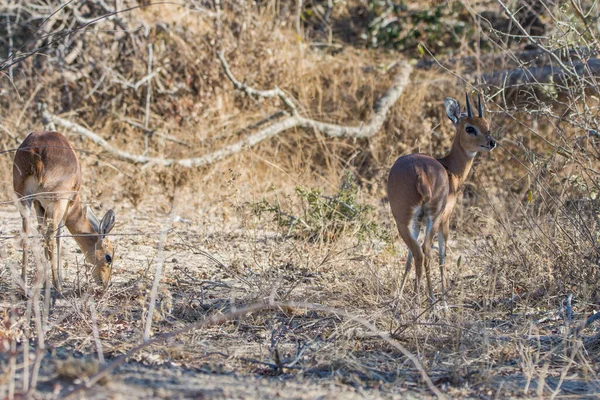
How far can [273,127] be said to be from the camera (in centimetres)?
958

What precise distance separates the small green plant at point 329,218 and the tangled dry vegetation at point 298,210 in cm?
3

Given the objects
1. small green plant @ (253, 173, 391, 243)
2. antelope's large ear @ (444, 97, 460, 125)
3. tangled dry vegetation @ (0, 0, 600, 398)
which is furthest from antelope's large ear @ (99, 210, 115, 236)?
antelope's large ear @ (444, 97, 460, 125)

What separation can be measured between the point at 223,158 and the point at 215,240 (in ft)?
7.36

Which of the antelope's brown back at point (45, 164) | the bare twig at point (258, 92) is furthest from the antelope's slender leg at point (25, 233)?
the bare twig at point (258, 92)

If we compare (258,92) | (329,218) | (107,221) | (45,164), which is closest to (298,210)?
(329,218)

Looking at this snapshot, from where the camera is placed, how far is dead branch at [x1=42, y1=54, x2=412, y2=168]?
8.90 metres

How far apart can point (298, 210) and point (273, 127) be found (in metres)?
2.02

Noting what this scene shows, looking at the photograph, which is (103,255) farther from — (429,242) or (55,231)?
(429,242)

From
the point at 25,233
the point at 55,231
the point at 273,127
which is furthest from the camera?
the point at 273,127

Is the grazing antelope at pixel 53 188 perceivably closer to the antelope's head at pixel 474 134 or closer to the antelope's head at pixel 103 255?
the antelope's head at pixel 103 255

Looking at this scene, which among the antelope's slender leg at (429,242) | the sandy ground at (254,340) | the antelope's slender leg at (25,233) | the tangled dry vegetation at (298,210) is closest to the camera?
the sandy ground at (254,340)

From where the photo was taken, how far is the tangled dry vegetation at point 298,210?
4102 millimetres

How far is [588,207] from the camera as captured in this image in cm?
614

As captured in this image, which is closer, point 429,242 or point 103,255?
point 429,242
